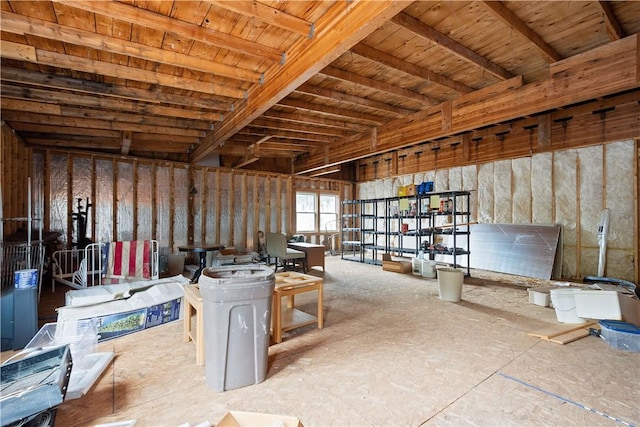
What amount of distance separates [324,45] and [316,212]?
737 centimetres

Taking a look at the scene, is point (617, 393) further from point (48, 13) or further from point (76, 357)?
point (48, 13)

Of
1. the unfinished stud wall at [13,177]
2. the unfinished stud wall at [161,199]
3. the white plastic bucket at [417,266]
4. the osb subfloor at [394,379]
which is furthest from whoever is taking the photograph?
the white plastic bucket at [417,266]

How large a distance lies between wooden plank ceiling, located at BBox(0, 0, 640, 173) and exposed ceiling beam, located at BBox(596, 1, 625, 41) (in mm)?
14

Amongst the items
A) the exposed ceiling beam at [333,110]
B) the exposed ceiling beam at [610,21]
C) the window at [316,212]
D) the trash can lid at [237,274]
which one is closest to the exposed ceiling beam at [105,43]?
the exposed ceiling beam at [333,110]

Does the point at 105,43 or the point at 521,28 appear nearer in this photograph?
the point at 105,43

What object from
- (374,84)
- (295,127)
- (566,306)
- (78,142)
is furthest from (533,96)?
(78,142)

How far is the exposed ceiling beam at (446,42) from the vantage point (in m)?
2.82

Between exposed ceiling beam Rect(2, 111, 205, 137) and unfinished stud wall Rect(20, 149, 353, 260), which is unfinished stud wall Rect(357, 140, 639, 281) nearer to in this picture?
unfinished stud wall Rect(20, 149, 353, 260)

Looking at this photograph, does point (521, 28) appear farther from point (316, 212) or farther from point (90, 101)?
point (316, 212)

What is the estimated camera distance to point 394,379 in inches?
84.2

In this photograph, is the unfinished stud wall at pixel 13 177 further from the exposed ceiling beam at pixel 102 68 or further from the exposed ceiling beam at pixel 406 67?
the exposed ceiling beam at pixel 406 67

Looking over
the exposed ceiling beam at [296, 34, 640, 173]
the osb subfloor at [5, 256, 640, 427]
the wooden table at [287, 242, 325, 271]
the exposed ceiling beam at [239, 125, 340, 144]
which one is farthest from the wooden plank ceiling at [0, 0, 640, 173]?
→ the wooden table at [287, 242, 325, 271]

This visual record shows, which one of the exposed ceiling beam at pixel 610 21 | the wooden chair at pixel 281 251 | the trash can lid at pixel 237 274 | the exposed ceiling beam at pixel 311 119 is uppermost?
the exposed ceiling beam at pixel 610 21

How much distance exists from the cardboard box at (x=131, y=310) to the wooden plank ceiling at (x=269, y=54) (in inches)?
98.7
